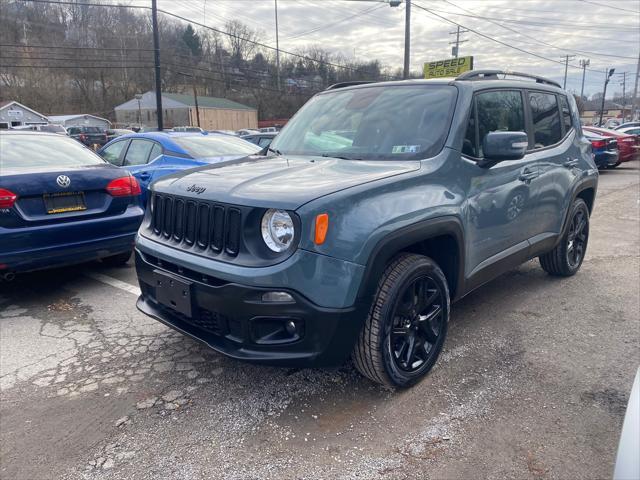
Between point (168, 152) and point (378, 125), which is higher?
point (378, 125)

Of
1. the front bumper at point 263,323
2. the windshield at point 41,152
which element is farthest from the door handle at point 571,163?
the windshield at point 41,152

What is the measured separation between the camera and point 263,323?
245 centimetres

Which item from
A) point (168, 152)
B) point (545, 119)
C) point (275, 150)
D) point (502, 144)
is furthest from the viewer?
point (168, 152)

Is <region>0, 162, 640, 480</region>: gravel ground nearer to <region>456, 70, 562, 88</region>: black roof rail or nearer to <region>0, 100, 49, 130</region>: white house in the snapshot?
<region>456, 70, 562, 88</region>: black roof rail

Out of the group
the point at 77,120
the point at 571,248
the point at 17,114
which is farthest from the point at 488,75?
the point at 77,120

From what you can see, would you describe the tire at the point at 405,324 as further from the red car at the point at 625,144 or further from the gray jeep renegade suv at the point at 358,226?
the red car at the point at 625,144

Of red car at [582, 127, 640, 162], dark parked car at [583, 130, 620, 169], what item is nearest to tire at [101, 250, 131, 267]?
dark parked car at [583, 130, 620, 169]

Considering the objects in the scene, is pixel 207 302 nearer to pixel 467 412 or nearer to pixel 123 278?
pixel 467 412

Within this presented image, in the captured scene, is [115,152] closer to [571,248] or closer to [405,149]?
[405,149]

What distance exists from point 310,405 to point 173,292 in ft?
3.39

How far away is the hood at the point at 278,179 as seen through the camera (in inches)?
95.3

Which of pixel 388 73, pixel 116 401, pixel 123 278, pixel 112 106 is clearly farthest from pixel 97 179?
pixel 112 106

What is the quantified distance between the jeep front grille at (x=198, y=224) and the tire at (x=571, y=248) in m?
3.56

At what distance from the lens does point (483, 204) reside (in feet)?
10.7
